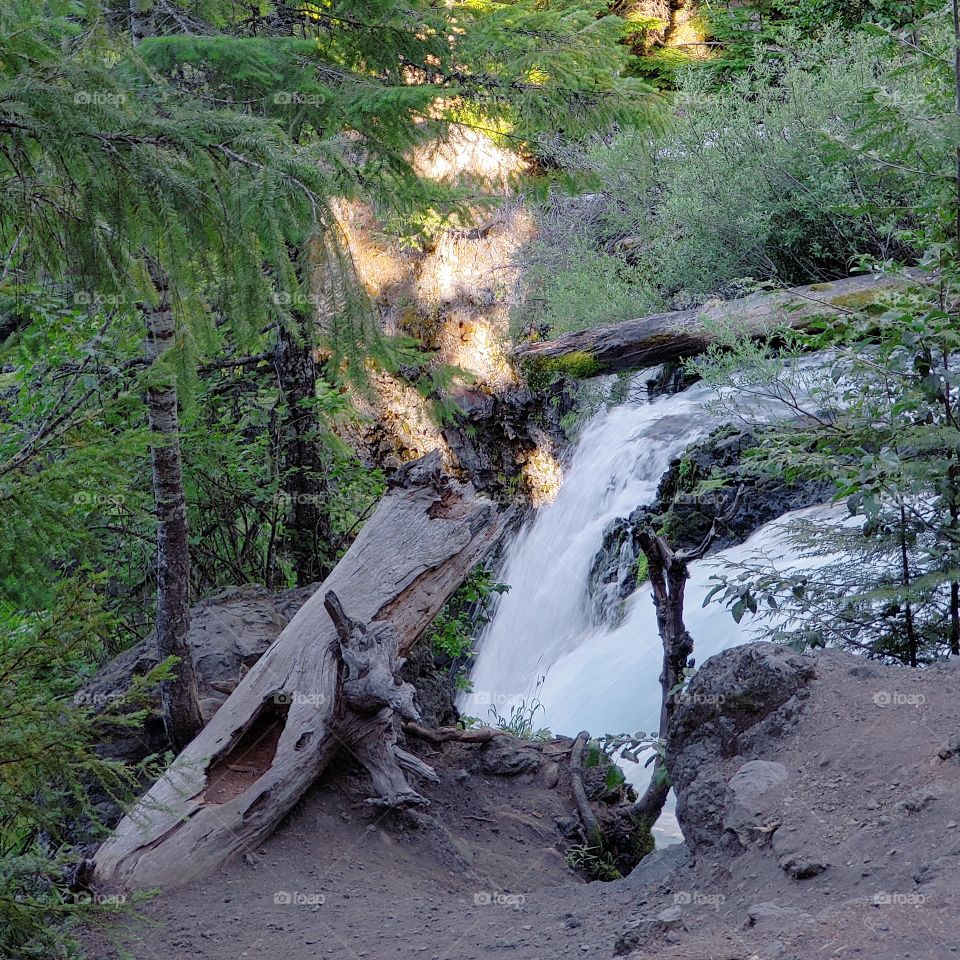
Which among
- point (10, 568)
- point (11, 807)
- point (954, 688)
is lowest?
point (954, 688)

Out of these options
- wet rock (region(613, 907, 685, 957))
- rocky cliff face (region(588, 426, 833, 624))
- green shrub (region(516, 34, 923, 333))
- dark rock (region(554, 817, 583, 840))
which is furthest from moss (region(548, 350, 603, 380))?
wet rock (region(613, 907, 685, 957))

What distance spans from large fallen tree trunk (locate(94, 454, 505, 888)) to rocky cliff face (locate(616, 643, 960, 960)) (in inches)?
65.4

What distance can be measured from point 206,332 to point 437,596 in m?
2.18

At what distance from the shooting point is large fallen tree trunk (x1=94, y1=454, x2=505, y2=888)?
15.8 feet

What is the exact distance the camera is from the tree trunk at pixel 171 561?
18.9ft

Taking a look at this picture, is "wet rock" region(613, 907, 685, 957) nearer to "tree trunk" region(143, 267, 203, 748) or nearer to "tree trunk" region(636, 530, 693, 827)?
"tree trunk" region(636, 530, 693, 827)

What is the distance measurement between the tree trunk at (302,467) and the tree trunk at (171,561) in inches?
76.7

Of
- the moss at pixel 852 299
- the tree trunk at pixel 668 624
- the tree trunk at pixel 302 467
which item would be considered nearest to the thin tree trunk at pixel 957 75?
the tree trunk at pixel 668 624

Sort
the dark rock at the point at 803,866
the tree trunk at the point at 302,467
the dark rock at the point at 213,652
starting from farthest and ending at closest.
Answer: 1. the tree trunk at the point at 302,467
2. the dark rock at the point at 213,652
3. the dark rock at the point at 803,866

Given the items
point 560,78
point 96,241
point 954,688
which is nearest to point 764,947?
point 954,688

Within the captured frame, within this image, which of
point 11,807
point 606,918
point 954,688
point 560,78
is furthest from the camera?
point 560,78

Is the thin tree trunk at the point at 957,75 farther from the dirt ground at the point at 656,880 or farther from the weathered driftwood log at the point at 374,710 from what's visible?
the weathered driftwood log at the point at 374,710

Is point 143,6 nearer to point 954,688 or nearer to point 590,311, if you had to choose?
point 954,688

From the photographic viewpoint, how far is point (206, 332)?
545 centimetres
